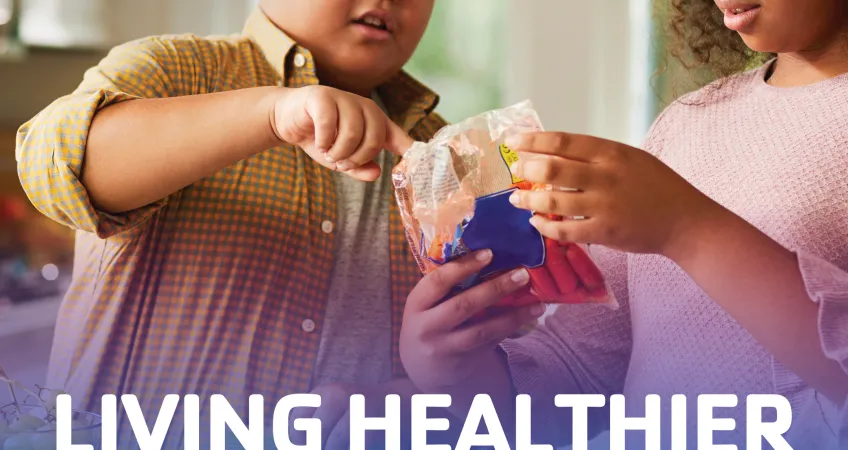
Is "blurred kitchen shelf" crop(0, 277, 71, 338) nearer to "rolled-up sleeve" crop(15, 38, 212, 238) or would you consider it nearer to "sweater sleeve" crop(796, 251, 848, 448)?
"rolled-up sleeve" crop(15, 38, 212, 238)

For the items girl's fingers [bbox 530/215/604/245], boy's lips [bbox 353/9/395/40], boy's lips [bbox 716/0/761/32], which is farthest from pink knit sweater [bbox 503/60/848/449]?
boy's lips [bbox 353/9/395/40]

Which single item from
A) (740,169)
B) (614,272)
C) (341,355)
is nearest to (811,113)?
(740,169)

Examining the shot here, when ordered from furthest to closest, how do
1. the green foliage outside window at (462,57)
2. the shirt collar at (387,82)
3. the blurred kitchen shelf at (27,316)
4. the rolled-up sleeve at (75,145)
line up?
the green foliage outside window at (462,57) < the blurred kitchen shelf at (27,316) < the shirt collar at (387,82) < the rolled-up sleeve at (75,145)

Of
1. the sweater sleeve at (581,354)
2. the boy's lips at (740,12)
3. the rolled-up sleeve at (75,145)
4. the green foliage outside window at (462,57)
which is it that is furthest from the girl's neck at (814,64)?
the green foliage outside window at (462,57)

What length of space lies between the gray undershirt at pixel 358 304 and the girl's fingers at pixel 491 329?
24 centimetres

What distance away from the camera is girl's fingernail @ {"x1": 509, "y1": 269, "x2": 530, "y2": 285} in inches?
27.9

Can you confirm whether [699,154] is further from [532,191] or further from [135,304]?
[135,304]

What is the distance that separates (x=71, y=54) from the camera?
2387mm

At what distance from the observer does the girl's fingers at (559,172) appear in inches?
23.3

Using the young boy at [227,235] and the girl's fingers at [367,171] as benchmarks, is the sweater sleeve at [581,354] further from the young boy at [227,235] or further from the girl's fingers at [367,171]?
the girl's fingers at [367,171]

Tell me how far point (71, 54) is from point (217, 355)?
67.7 inches

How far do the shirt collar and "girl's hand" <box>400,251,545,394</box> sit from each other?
1.21 feet

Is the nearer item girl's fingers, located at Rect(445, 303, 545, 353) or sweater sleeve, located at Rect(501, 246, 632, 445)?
girl's fingers, located at Rect(445, 303, 545, 353)

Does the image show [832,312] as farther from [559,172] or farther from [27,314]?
[27,314]
